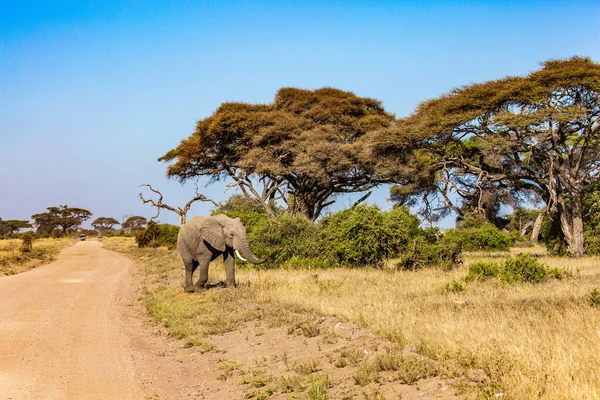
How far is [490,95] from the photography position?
2364 cm

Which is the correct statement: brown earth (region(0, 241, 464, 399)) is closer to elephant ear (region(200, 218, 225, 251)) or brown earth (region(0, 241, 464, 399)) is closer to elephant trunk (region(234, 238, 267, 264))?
elephant ear (region(200, 218, 225, 251))

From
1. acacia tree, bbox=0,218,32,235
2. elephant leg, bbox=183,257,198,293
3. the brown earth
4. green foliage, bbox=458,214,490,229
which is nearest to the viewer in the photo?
the brown earth

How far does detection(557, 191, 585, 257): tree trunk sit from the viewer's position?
880 inches

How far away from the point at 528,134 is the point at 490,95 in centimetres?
251

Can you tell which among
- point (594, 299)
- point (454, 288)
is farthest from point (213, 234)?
point (594, 299)

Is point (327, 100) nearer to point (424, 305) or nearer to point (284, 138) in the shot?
point (284, 138)

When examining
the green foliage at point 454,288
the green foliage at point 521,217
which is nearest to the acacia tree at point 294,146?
the green foliage at point 454,288

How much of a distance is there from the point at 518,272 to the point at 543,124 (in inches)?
432

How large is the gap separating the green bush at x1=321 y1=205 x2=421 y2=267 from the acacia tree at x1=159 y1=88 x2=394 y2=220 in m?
9.47

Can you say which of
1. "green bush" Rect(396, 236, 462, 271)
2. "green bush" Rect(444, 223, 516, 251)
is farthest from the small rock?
"green bush" Rect(444, 223, 516, 251)

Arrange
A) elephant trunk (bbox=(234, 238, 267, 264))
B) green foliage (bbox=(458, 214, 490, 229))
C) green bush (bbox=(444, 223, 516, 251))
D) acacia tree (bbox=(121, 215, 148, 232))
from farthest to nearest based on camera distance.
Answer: acacia tree (bbox=(121, 215, 148, 232)) < green foliage (bbox=(458, 214, 490, 229)) < green bush (bbox=(444, 223, 516, 251)) < elephant trunk (bbox=(234, 238, 267, 264))

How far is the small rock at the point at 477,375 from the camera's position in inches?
205

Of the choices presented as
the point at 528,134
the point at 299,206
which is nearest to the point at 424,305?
the point at 528,134

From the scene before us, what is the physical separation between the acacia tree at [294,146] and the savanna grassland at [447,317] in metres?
13.7
